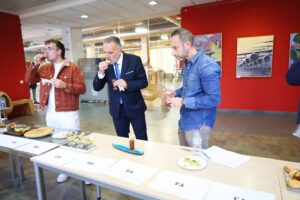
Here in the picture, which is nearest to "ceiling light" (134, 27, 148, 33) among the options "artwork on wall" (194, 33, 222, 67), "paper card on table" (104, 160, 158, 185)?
"artwork on wall" (194, 33, 222, 67)

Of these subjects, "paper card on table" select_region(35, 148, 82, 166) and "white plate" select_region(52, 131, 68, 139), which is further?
"white plate" select_region(52, 131, 68, 139)

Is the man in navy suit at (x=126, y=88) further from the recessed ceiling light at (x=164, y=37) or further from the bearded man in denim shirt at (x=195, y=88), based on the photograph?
the recessed ceiling light at (x=164, y=37)

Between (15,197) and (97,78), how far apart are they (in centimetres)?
161

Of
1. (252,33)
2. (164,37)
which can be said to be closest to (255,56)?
(252,33)

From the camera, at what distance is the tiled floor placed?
243 cm

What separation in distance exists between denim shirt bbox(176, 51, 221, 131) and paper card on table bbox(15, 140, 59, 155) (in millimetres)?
1108

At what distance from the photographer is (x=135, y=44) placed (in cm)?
1062

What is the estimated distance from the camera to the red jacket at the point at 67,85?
7.73 feet

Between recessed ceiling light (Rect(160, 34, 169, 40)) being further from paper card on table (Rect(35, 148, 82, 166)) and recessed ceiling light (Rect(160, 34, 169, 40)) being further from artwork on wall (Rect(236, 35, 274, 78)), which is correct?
paper card on table (Rect(35, 148, 82, 166))

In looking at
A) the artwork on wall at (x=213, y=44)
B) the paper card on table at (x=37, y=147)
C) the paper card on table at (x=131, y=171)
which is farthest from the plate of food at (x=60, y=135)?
the artwork on wall at (x=213, y=44)

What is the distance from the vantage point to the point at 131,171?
49.4 inches

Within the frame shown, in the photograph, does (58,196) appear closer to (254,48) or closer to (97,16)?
(254,48)

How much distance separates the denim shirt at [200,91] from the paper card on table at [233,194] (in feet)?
2.16

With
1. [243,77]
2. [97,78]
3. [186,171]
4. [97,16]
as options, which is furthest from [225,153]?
[97,16]
